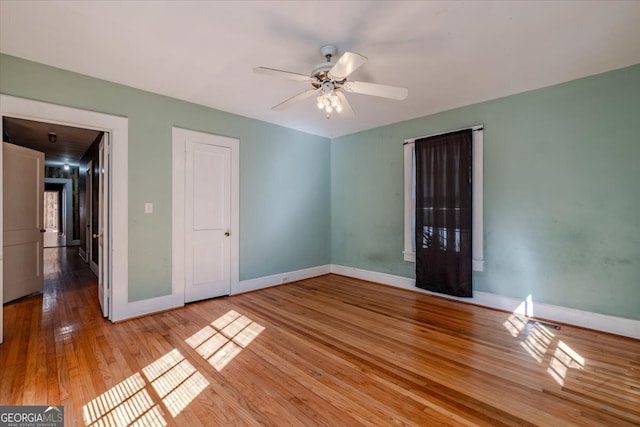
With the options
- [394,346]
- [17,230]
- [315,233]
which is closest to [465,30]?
[394,346]

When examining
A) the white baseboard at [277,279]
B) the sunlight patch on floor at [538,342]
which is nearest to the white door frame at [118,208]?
the white baseboard at [277,279]

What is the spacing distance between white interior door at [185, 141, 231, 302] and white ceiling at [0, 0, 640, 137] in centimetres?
91

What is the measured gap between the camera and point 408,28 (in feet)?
7.22

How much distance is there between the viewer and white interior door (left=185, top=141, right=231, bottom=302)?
12.2 feet

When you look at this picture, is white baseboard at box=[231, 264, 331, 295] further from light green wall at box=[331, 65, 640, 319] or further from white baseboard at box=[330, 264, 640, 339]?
light green wall at box=[331, 65, 640, 319]

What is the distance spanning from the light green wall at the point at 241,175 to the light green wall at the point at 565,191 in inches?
88.6

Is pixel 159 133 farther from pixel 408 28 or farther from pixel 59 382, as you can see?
pixel 408 28

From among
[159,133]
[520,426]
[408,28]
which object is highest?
[408,28]

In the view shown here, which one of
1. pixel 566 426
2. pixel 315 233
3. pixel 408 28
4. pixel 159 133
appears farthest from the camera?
pixel 315 233

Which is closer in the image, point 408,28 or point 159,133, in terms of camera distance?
point 408,28

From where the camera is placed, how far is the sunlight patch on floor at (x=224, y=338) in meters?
2.42

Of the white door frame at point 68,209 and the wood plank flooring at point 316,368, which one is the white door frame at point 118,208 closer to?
the wood plank flooring at point 316,368

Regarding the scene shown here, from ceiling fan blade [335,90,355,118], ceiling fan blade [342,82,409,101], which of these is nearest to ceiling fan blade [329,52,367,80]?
ceiling fan blade [342,82,409,101]

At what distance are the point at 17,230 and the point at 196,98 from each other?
3.12 meters
